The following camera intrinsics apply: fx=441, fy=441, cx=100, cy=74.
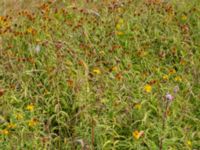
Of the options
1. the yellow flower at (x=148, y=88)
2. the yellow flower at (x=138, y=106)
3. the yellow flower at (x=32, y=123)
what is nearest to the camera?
the yellow flower at (x=32, y=123)

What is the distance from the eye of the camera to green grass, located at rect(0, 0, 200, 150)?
272cm

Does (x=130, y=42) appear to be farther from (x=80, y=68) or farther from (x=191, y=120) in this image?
(x=191, y=120)

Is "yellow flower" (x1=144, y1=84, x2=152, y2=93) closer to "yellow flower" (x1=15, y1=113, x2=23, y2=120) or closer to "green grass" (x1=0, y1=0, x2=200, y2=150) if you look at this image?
"green grass" (x1=0, y1=0, x2=200, y2=150)

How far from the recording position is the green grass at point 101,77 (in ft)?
8.93

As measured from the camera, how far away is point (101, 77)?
320 cm

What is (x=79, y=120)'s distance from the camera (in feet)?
9.29

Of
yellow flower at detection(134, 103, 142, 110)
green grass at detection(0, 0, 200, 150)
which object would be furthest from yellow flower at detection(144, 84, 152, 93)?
yellow flower at detection(134, 103, 142, 110)

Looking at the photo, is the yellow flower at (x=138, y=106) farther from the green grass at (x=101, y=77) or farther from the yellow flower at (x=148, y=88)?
the yellow flower at (x=148, y=88)

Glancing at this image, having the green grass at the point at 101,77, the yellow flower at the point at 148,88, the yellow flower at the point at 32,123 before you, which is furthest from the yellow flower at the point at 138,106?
the yellow flower at the point at 32,123

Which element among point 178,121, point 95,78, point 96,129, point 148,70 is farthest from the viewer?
point 148,70

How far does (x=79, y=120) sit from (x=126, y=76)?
684 mm

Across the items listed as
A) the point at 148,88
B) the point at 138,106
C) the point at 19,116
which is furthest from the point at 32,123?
the point at 148,88

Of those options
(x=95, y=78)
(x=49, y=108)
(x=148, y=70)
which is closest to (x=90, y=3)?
(x=148, y=70)

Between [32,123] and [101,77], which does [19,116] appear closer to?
[32,123]
